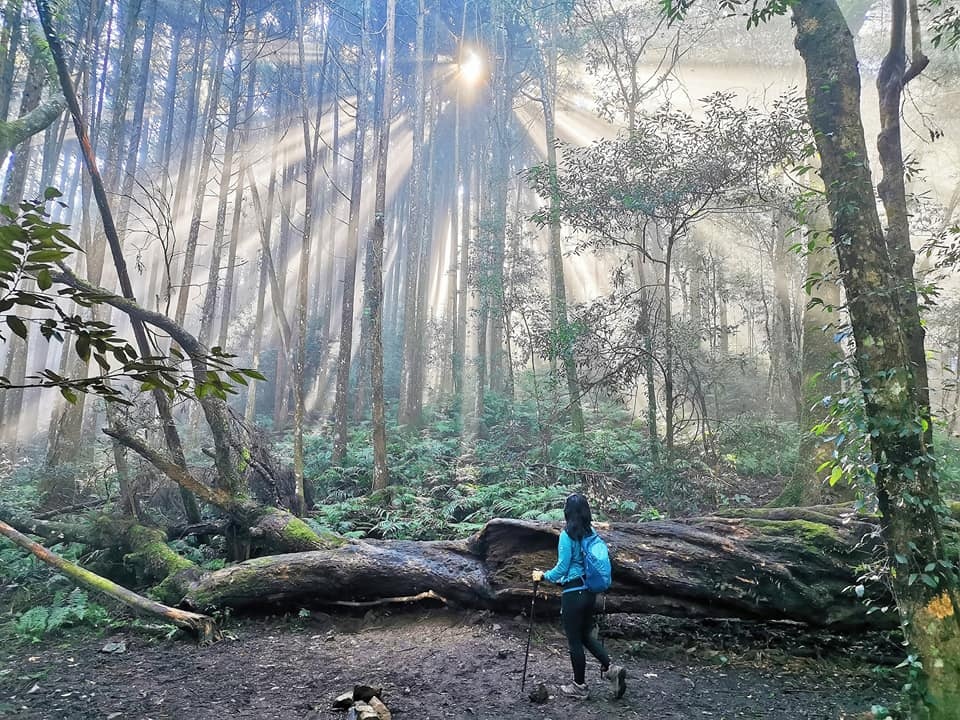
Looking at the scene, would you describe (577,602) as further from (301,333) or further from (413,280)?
(413,280)

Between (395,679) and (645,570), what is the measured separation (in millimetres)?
2717

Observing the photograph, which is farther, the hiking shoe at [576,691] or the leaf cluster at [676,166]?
the leaf cluster at [676,166]

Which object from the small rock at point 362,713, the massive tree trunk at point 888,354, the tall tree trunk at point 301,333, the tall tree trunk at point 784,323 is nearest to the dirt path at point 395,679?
the small rock at point 362,713

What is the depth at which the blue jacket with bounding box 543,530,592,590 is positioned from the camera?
472cm

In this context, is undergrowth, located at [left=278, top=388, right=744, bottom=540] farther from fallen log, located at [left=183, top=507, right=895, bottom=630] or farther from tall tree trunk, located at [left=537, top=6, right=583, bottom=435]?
fallen log, located at [left=183, top=507, right=895, bottom=630]

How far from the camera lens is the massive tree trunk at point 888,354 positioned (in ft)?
11.2

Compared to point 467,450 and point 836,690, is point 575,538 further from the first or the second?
point 467,450

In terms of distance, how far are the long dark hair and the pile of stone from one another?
202 centimetres

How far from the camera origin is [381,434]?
11.4m

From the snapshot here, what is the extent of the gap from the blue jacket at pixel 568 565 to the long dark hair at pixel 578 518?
Result: 71 mm

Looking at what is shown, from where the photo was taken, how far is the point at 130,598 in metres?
5.84

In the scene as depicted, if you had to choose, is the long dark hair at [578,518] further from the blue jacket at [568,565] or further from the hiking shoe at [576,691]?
the hiking shoe at [576,691]

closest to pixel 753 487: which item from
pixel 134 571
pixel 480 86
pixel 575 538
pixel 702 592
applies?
pixel 702 592

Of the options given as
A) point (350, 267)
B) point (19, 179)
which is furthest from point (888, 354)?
point (19, 179)
